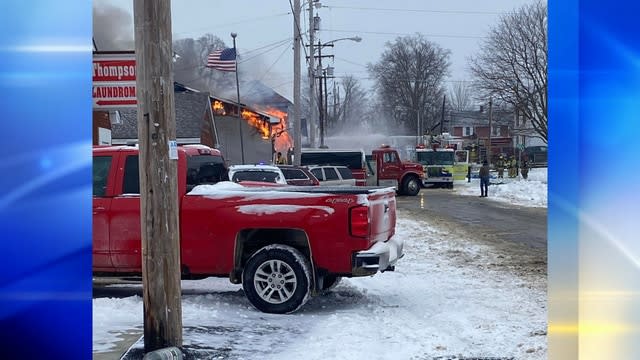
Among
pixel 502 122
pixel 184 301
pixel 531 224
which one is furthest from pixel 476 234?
pixel 502 122

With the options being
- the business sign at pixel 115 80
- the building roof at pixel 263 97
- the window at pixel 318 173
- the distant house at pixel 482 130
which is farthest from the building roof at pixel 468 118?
the business sign at pixel 115 80

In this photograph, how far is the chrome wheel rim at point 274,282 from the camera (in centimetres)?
713

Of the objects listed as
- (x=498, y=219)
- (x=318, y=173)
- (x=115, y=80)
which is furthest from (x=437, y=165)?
(x=115, y=80)

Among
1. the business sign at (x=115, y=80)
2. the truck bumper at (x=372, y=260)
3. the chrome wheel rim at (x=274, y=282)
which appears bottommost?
the chrome wheel rim at (x=274, y=282)

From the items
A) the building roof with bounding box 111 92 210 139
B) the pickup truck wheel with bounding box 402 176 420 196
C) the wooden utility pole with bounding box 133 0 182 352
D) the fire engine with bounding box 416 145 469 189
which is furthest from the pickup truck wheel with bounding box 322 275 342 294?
the fire engine with bounding box 416 145 469 189

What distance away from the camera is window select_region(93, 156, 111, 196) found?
7.59 metres

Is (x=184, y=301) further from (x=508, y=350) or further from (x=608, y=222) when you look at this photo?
(x=608, y=222)

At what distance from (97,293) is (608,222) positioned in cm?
636

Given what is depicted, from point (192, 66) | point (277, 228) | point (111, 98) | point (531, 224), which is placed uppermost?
point (192, 66)

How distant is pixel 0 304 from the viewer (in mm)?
4270

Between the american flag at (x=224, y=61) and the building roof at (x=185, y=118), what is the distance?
5.65ft

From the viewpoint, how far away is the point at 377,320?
22.5ft

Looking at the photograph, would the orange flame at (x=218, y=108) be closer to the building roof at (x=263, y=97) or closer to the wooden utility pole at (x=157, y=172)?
the wooden utility pole at (x=157, y=172)

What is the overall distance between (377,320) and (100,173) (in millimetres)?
3530
